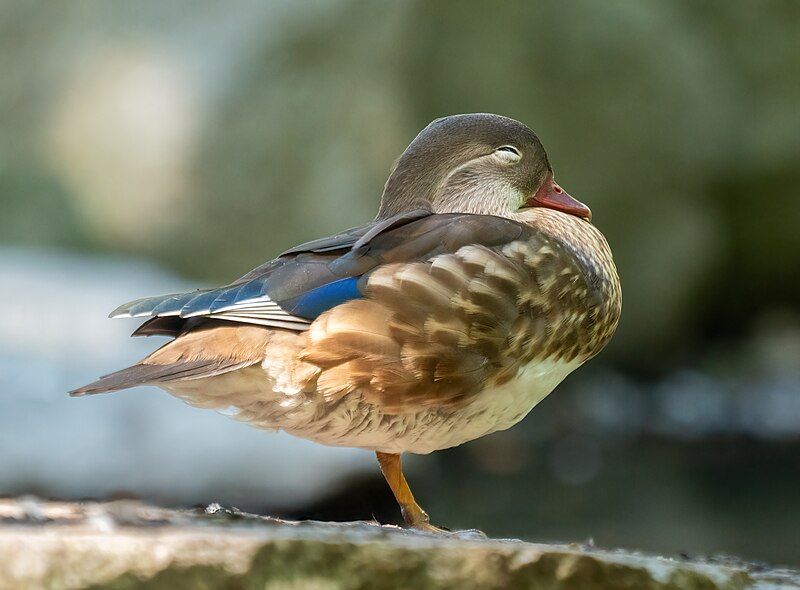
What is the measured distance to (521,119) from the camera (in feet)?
28.0

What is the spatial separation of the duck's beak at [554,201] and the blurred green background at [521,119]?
14.8 feet

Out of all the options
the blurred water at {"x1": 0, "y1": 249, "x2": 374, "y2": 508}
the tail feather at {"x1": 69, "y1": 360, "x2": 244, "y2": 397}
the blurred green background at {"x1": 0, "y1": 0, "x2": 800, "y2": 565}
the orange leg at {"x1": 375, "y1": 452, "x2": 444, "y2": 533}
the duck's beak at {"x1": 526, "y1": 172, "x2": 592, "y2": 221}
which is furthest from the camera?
the blurred green background at {"x1": 0, "y1": 0, "x2": 800, "y2": 565}

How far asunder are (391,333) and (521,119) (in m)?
6.12

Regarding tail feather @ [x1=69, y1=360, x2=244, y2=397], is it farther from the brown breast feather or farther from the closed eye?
the closed eye

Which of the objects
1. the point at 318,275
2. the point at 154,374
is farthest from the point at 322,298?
the point at 154,374

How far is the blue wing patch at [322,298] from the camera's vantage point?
8.59ft

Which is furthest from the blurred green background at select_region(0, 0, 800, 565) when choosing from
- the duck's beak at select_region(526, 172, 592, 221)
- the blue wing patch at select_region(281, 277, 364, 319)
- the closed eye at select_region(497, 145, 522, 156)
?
the blue wing patch at select_region(281, 277, 364, 319)

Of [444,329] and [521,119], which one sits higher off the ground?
[444,329]

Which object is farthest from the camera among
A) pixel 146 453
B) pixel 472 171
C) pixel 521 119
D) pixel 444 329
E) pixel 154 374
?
pixel 521 119

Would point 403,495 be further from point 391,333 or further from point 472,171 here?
point 472,171

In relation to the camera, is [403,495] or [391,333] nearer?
[391,333]

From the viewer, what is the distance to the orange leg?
2.93 m

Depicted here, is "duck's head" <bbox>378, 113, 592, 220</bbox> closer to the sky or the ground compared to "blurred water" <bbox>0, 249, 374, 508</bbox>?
closer to the sky

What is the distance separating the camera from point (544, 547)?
76.1 inches
